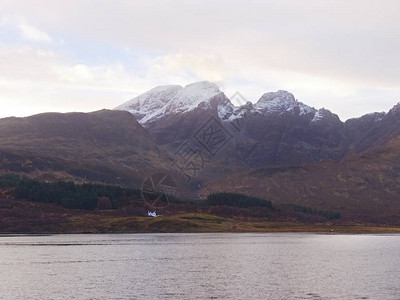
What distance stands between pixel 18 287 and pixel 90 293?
1299cm

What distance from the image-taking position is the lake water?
84.2 m

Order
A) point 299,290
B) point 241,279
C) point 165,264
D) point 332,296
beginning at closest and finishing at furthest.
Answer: point 332,296, point 299,290, point 241,279, point 165,264

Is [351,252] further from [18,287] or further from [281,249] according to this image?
[18,287]

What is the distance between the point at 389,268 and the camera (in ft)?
377

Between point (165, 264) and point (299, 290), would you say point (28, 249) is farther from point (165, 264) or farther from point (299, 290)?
point (299, 290)

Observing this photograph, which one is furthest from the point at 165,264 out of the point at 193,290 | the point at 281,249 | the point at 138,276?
the point at 281,249

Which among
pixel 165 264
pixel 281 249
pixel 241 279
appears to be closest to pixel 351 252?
pixel 281 249

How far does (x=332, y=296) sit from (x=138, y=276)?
35596mm

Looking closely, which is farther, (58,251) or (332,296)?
(58,251)

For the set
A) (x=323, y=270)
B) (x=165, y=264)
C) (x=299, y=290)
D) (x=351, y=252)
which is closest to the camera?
(x=299, y=290)

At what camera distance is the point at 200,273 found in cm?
10800

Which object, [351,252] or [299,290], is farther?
[351,252]

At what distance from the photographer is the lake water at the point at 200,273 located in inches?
3314

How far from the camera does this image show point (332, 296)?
8012 cm
